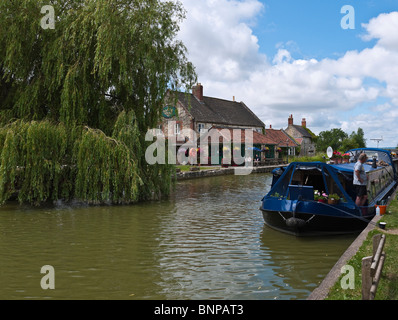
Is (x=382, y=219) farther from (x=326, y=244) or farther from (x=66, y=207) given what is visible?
(x=66, y=207)

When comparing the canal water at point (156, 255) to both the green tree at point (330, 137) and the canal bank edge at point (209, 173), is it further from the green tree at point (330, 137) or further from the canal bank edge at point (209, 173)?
the green tree at point (330, 137)

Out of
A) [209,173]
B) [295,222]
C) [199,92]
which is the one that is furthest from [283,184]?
[199,92]

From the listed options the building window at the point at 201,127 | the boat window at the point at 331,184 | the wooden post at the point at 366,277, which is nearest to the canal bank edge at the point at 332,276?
the wooden post at the point at 366,277

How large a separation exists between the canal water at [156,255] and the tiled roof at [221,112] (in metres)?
31.8

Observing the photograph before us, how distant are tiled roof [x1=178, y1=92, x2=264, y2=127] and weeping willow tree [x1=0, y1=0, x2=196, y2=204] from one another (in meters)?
26.9

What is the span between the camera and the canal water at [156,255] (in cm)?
691

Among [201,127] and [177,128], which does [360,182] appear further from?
[201,127]

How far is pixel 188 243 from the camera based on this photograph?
10289 mm

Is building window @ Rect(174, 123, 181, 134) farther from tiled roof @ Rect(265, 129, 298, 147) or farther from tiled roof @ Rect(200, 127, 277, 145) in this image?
tiled roof @ Rect(265, 129, 298, 147)

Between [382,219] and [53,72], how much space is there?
13.7m

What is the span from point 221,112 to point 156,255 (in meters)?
45.0

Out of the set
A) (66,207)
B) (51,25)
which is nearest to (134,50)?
(51,25)

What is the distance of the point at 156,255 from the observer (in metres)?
9.16

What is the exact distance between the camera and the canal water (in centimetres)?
691
